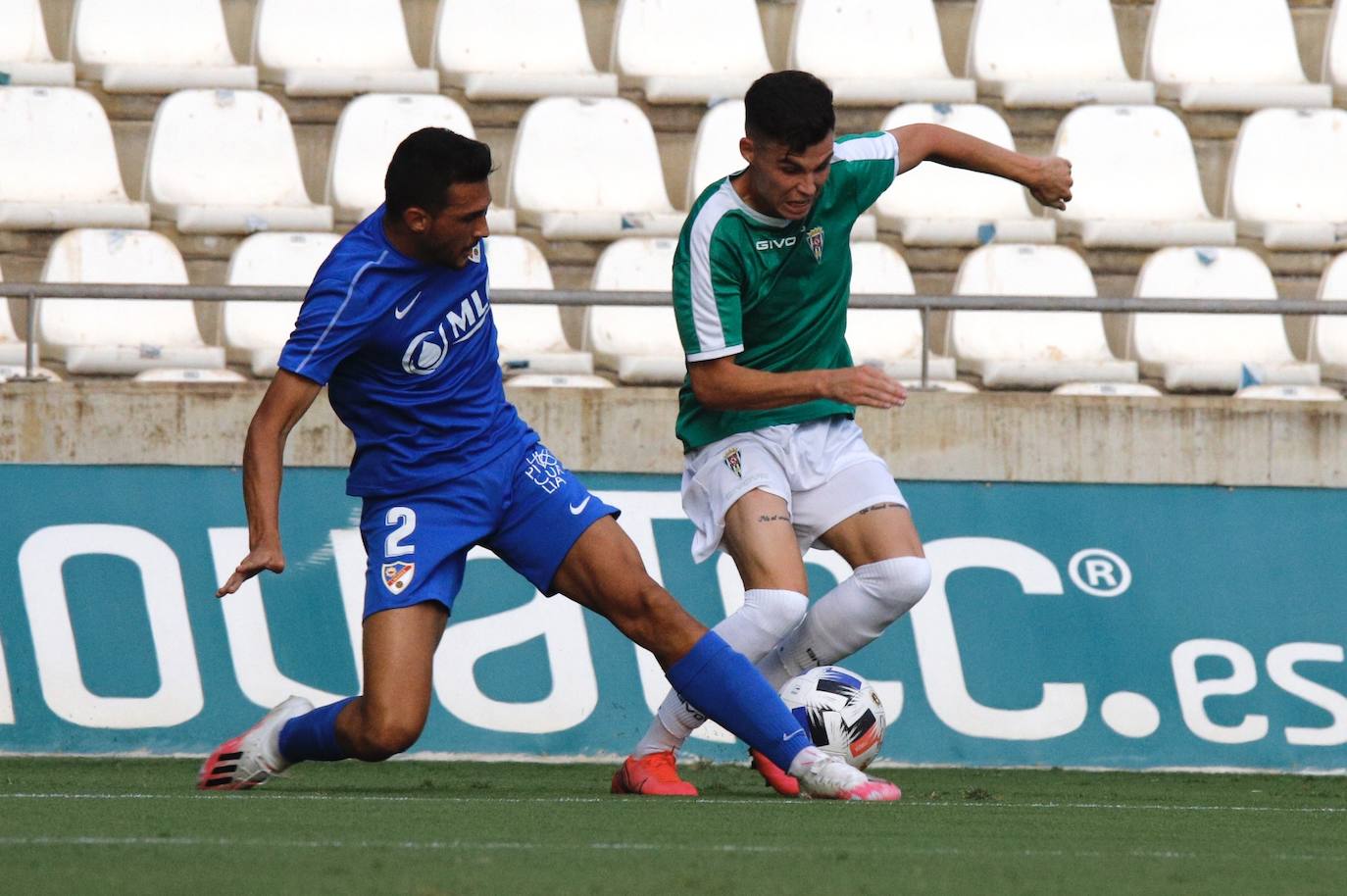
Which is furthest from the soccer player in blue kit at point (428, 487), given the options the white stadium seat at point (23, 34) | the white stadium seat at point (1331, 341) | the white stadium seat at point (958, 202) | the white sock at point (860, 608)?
the white stadium seat at point (23, 34)

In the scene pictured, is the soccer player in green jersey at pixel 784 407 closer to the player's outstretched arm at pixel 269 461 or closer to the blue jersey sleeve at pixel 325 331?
the blue jersey sleeve at pixel 325 331

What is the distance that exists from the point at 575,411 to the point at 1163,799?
8.99 feet

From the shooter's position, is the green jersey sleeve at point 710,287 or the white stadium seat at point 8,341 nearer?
the green jersey sleeve at point 710,287

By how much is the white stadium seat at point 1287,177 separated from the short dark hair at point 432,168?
258 inches

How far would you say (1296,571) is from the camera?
25.4ft

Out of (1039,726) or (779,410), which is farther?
(1039,726)

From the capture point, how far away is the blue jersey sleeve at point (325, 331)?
5066mm

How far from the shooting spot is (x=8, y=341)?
29.5ft

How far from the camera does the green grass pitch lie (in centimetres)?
352

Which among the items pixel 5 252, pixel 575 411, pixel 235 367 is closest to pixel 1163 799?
pixel 575 411

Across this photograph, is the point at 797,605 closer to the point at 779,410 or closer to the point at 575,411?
the point at 779,410

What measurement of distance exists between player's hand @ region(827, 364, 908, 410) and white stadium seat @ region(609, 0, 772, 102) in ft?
19.7

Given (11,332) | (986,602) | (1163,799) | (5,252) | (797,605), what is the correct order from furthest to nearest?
(5,252)
(11,332)
(986,602)
(1163,799)
(797,605)

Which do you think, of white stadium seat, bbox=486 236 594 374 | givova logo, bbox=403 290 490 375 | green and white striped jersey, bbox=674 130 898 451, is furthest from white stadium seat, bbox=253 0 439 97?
givova logo, bbox=403 290 490 375
